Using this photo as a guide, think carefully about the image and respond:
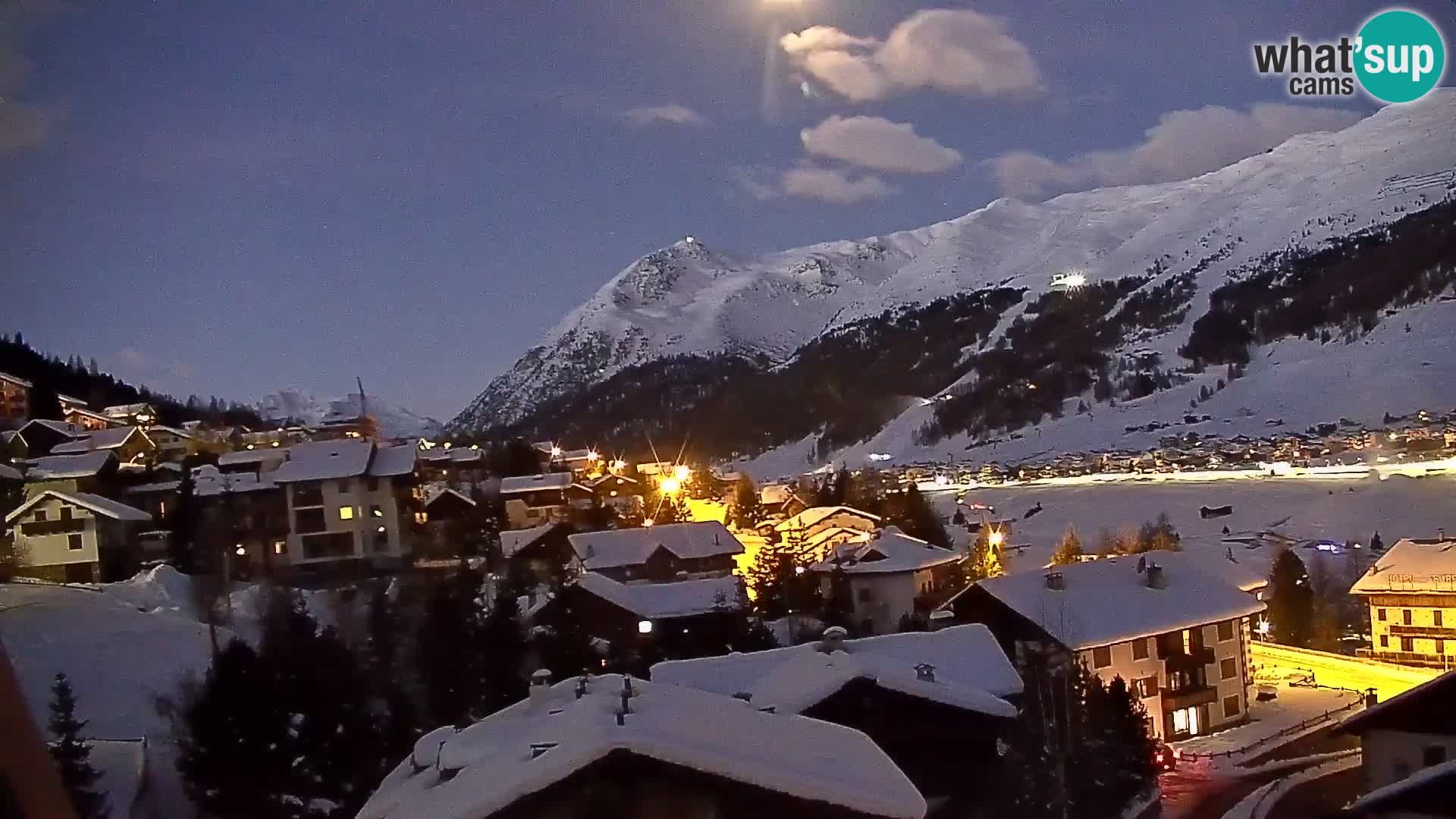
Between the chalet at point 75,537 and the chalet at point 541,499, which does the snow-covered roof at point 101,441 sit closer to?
the chalet at point 75,537

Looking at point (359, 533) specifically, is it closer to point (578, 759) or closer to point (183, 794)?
point (183, 794)

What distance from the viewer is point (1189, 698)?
8.62 m

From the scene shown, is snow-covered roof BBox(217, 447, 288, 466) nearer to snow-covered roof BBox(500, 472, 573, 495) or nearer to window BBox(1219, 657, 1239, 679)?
snow-covered roof BBox(500, 472, 573, 495)

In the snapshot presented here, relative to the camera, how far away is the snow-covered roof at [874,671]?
459 cm

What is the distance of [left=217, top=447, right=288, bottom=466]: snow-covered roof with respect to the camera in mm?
9250

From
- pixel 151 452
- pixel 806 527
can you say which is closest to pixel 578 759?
pixel 151 452

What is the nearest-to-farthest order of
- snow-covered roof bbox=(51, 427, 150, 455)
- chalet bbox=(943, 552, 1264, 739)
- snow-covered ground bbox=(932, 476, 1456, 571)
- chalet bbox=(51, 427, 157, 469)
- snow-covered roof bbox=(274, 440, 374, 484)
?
snow-covered roof bbox=(51, 427, 150, 455)
chalet bbox=(51, 427, 157, 469)
chalet bbox=(943, 552, 1264, 739)
snow-covered roof bbox=(274, 440, 374, 484)
snow-covered ground bbox=(932, 476, 1456, 571)

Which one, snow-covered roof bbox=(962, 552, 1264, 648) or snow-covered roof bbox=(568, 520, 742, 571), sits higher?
snow-covered roof bbox=(568, 520, 742, 571)

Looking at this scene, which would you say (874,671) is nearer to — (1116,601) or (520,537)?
(1116,601)

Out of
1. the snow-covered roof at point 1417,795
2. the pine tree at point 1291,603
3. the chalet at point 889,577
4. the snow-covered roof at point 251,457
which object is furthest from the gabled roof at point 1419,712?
the snow-covered roof at point 251,457

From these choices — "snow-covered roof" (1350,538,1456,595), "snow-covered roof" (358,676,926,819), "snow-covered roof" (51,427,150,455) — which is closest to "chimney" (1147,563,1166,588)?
"snow-covered roof" (1350,538,1456,595)

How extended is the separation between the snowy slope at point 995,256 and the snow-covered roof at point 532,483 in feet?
3.60

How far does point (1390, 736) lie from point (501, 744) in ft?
10.7

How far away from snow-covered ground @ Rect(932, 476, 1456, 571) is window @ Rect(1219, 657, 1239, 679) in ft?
8.36
